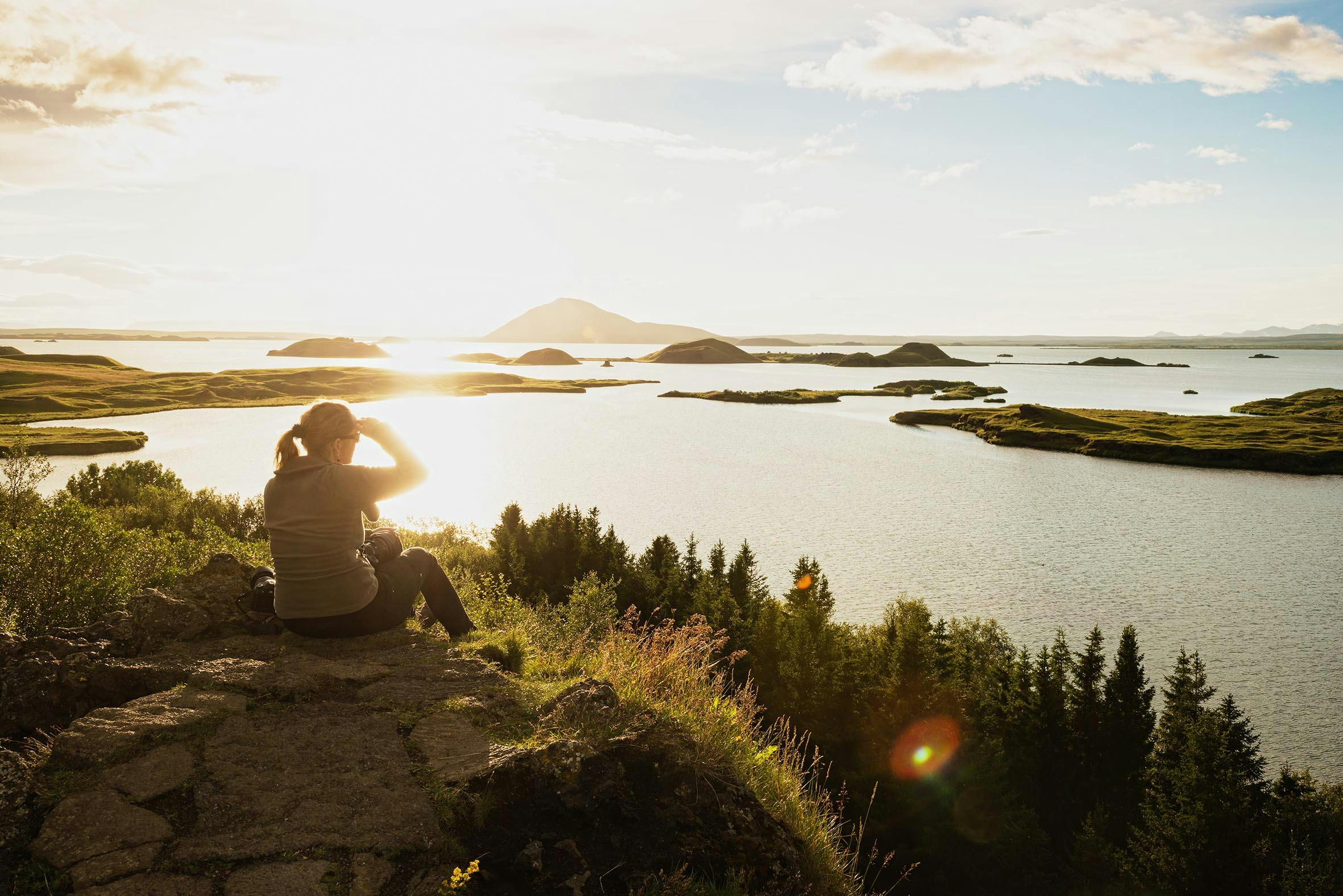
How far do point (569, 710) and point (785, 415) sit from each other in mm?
92702

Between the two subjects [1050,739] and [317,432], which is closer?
[317,432]

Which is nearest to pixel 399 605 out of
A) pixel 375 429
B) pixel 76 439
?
pixel 375 429

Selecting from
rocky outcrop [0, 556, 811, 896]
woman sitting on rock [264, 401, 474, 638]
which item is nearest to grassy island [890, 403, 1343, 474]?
rocky outcrop [0, 556, 811, 896]

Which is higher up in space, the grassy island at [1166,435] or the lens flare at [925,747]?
the grassy island at [1166,435]

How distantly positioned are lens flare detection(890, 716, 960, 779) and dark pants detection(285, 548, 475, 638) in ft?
31.9

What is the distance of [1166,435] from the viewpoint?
75312 mm

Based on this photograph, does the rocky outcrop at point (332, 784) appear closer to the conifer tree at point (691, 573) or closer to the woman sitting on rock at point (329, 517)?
the woman sitting on rock at point (329, 517)

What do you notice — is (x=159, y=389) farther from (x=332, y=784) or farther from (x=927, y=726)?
(x=332, y=784)

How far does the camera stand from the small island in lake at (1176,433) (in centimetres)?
6500

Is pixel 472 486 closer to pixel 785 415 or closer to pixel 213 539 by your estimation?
pixel 213 539

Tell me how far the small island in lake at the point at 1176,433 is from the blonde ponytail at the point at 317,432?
75.1 m

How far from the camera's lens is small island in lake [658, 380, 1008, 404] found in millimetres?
119062

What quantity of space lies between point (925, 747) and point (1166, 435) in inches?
3007

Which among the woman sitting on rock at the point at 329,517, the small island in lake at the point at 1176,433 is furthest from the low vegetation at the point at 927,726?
the small island in lake at the point at 1176,433
